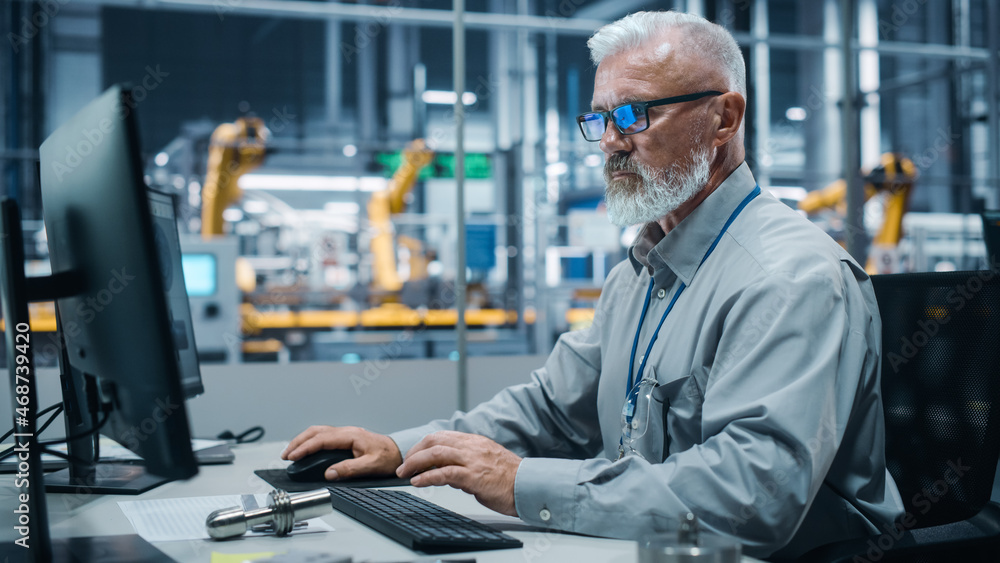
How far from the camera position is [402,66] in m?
11.7

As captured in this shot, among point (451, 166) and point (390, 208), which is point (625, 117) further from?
point (451, 166)

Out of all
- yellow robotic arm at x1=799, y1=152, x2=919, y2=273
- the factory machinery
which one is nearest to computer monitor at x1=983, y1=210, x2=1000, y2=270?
the factory machinery

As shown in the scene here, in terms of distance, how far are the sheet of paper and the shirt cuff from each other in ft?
0.75

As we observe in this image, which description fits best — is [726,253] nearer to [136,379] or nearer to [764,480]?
[764,480]

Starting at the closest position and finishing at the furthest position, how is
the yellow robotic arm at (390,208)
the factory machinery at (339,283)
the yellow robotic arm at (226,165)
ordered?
the yellow robotic arm at (226,165) → the factory machinery at (339,283) → the yellow robotic arm at (390,208)

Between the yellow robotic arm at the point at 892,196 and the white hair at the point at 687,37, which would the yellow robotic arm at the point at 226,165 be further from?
the white hair at the point at 687,37

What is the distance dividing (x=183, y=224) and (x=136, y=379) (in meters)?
8.34

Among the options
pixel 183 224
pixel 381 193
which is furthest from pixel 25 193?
pixel 381 193

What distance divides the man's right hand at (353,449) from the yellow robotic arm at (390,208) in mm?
6619

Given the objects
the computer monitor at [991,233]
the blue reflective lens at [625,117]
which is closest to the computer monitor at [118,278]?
the blue reflective lens at [625,117]

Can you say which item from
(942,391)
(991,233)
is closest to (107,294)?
(942,391)

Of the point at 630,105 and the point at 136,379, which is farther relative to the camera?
the point at 630,105

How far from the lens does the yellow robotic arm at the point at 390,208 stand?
26.2 ft

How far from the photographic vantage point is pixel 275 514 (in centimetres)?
92
